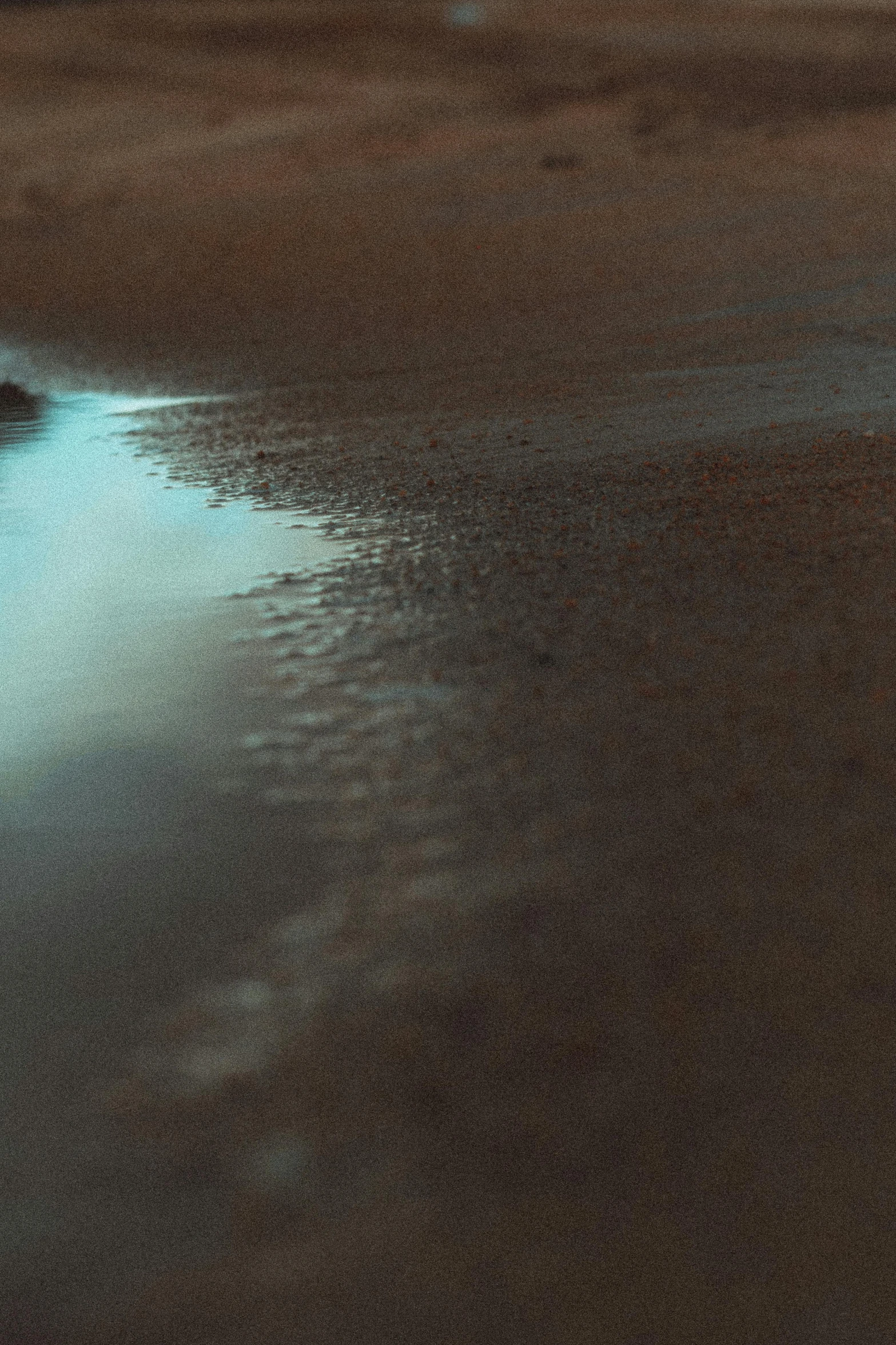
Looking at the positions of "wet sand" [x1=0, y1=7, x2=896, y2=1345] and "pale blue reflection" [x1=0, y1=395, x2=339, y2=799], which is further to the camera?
"pale blue reflection" [x1=0, y1=395, x2=339, y2=799]

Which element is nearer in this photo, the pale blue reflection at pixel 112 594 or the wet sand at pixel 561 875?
the wet sand at pixel 561 875

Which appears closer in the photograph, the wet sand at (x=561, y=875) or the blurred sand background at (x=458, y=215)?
the wet sand at (x=561, y=875)

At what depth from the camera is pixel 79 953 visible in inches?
59.4

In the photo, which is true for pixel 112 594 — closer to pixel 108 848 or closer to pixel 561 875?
pixel 108 848

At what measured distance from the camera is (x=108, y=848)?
5.60 feet

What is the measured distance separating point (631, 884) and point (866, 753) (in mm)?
453

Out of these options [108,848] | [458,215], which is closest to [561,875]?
[108,848]

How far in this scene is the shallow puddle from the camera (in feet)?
3.85

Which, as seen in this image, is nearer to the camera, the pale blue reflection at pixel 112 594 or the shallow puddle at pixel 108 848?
the shallow puddle at pixel 108 848

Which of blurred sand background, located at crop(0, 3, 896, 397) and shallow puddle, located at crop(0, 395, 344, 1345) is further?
blurred sand background, located at crop(0, 3, 896, 397)

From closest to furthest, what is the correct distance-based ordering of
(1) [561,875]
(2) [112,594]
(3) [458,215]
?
(1) [561,875] < (2) [112,594] < (3) [458,215]

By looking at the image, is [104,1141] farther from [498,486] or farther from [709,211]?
[709,211]

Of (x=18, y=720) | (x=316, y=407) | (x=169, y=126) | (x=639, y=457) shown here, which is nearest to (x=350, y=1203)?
(x=18, y=720)

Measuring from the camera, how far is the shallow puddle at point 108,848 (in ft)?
3.85
